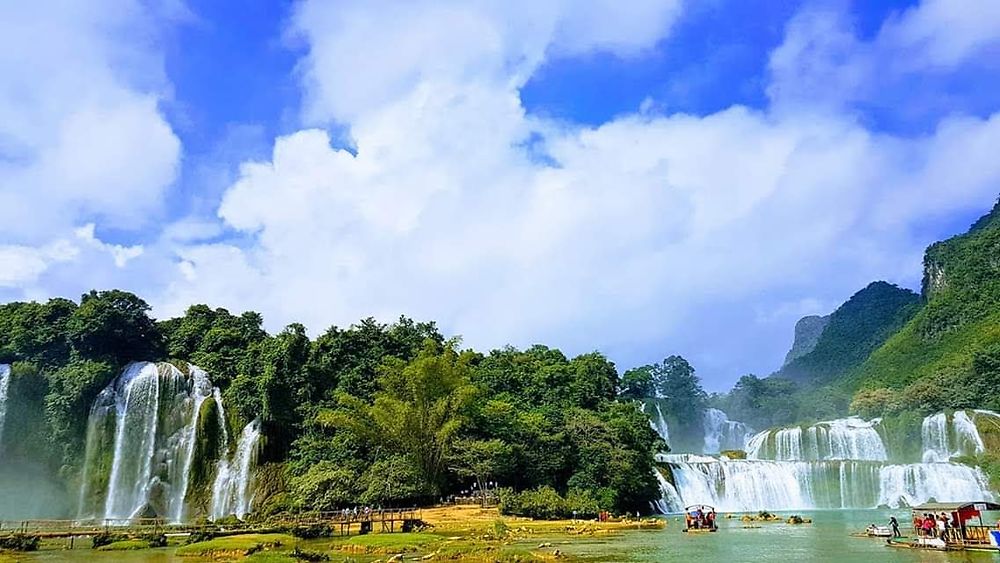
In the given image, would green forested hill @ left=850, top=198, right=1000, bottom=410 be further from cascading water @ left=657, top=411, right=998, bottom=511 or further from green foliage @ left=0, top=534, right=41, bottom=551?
green foliage @ left=0, top=534, right=41, bottom=551

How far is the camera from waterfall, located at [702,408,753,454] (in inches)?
3359

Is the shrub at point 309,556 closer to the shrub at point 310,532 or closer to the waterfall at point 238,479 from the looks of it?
the shrub at point 310,532

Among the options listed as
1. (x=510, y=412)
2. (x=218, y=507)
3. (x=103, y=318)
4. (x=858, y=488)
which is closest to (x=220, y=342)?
(x=103, y=318)

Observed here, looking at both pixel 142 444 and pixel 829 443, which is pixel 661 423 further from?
pixel 142 444

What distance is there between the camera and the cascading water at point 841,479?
160 feet

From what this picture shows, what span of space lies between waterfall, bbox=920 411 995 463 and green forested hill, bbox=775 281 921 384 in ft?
221

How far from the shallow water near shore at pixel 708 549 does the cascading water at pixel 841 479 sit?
20517mm

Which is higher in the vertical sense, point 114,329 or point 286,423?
point 114,329

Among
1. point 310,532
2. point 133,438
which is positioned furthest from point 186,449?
point 310,532

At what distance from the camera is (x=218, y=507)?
136 ft

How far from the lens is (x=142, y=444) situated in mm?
42250

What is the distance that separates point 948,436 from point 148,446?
54895mm

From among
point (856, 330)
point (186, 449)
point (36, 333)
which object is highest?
point (856, 330)

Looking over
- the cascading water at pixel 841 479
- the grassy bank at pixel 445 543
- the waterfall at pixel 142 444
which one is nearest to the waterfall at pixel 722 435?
the cascading water at pixel 841 479
